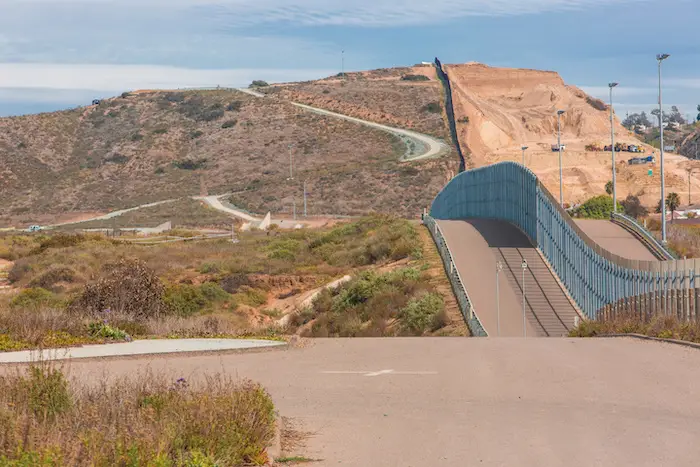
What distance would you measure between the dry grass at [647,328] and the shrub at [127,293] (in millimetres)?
16900

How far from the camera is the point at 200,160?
139 meters

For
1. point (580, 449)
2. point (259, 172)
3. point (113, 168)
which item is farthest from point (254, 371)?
point (113, 168)

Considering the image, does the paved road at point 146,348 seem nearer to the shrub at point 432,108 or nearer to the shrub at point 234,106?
the shrub at point 432,108

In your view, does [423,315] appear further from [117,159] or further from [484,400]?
[117,159]

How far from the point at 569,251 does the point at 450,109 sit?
116248 mm

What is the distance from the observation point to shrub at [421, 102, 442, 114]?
151875 millimetres

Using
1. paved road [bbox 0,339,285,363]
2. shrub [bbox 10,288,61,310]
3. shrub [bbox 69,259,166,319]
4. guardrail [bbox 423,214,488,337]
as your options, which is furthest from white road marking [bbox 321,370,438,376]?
shrub [bbox 10,288,61,310]

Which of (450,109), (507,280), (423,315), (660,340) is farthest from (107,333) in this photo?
(450,109)

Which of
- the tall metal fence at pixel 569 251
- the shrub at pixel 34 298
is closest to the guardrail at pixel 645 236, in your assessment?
the tall metal fence at pixel 569 251

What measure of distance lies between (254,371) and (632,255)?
28.8 metres

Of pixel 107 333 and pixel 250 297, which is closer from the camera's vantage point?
pixel 107 333

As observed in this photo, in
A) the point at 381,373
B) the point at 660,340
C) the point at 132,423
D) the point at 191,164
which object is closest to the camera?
the point at 132,423

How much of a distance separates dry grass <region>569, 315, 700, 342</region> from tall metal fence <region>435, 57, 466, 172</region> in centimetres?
9253

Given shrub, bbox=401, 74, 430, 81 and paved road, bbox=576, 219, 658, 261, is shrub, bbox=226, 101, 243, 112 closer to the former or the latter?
shrub, bbox=401, 74, 430, 81
